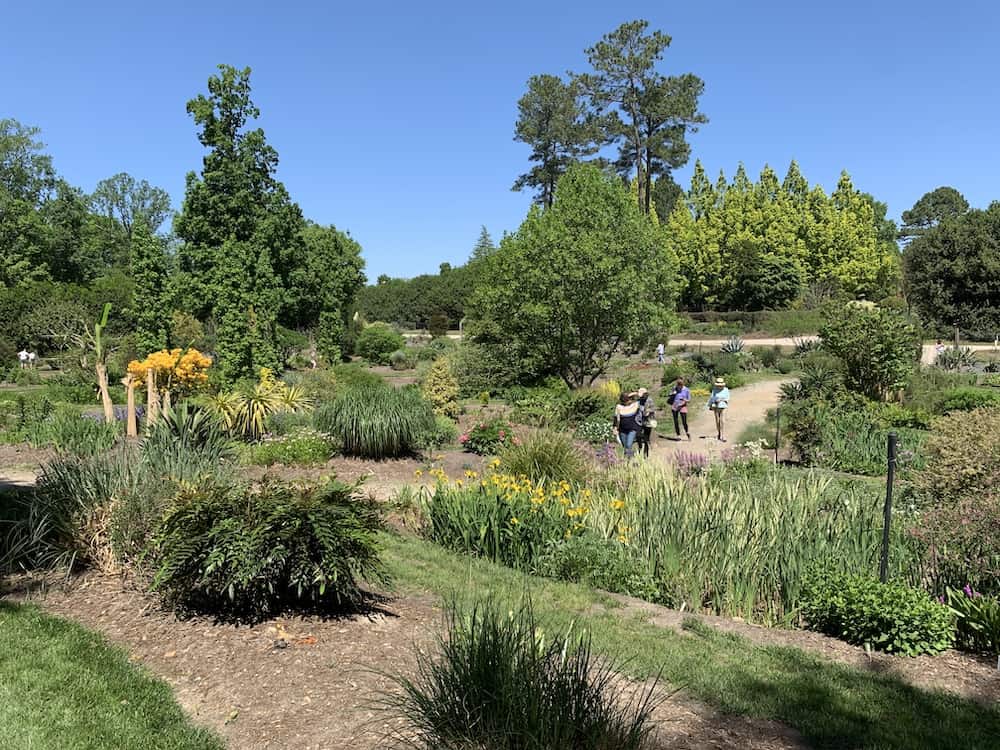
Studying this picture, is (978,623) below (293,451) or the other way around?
below

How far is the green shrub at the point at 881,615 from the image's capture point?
5.34m

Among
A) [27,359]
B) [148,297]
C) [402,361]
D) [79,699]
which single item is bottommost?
[79,699]

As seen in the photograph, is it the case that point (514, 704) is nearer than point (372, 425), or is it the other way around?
point (514, 704)

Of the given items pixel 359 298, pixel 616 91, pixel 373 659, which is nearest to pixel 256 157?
pixel 373 659

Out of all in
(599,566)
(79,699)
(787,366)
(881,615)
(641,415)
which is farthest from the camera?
(787,366)

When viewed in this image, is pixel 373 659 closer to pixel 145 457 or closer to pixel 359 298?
pixel 145 457

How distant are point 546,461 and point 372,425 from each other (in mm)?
3543

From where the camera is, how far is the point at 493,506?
7.59m

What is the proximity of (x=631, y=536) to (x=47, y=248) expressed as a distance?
178 feet

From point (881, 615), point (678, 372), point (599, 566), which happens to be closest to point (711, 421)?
point (678, 372)

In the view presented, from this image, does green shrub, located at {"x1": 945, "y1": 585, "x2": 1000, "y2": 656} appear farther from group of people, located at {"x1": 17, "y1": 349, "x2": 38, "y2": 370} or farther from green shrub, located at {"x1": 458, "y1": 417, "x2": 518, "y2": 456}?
group of people, located at {"x1": 17, "y1": 349, "x2": 38, "y2": 370}

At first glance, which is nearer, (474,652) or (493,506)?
(474,652)

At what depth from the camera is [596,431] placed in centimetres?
1566

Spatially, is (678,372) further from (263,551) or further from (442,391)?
(263,551)
